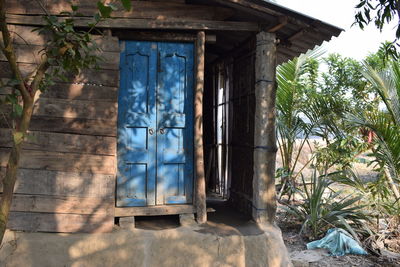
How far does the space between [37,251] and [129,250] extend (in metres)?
0.97

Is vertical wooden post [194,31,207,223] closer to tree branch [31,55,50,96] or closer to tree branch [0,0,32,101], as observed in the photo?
tree branch [31,55,50,96]

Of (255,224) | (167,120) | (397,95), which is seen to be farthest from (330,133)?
(167,120)

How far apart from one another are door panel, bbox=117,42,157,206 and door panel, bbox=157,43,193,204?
90 millimetres

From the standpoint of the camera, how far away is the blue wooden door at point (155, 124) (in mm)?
4508

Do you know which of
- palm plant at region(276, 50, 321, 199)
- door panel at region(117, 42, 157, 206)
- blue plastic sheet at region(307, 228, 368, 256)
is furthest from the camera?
palm plant at region(276, 50, 321, 199)

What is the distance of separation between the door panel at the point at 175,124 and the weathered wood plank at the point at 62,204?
2.27ft

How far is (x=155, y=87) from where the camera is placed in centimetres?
460

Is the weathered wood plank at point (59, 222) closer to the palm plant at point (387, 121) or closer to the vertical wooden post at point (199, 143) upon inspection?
the vertical wooden post at point (199, 143)

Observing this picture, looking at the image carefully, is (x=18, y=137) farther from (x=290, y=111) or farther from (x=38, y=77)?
(x=290, y=111)

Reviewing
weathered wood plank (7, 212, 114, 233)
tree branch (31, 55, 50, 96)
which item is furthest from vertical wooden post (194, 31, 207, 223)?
tree branch (31, 55, 50, 96)

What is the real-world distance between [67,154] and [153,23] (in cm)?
182

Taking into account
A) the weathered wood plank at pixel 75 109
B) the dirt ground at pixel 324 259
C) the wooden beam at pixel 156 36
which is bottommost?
the dirt ground at pixel 324 259

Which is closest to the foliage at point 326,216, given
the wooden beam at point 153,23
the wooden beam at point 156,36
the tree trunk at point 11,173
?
the wooden beam at point 153,23

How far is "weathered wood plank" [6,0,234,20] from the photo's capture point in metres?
4.28
